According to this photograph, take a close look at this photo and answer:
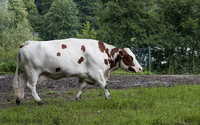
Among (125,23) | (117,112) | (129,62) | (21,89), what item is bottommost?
(117,112)

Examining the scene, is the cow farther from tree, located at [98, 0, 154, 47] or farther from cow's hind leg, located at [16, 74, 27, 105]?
tree, located at [98, 0, 154, 47]

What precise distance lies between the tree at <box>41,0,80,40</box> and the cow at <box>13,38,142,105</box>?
42.5 meters

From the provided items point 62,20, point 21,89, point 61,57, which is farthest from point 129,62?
point 62,20

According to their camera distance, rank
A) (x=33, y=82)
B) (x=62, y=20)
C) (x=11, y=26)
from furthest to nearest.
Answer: (x=62, y=20), (x=11, y=26), (x=33, y=82)

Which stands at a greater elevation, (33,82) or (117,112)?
(33,82)

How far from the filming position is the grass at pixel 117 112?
4.98 metres

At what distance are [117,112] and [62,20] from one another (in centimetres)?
4595

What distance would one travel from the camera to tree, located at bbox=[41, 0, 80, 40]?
1956 inches

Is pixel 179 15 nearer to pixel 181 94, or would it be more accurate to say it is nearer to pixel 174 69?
pixel 174 69

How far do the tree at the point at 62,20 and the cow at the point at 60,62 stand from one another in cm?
4254

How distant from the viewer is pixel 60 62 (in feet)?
22.0

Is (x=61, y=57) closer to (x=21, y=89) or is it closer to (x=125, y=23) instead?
(x=21, y=89)

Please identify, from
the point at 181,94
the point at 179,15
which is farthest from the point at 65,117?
the point at 179,15

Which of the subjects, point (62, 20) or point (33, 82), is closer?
point (33, 82)
